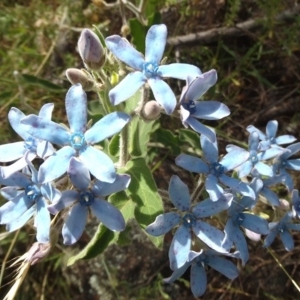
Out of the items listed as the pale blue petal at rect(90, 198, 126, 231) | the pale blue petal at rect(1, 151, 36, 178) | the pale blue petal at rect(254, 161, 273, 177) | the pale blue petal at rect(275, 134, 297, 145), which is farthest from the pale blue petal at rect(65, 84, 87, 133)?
the pale blue petal at rect(275, 134, 297, 145)

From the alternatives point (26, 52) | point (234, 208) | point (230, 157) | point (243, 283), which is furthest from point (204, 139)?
point (26, 52)

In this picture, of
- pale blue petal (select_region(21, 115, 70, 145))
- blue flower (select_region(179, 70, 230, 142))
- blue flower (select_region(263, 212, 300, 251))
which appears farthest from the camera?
blue flower (select_region(263, 212, 300, 251))

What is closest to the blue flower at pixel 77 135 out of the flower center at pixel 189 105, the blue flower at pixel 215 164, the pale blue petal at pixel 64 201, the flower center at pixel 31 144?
the pale blue petal at pixel 64 201

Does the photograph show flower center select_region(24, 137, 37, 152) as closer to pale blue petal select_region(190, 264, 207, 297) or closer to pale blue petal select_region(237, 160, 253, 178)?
pale blue petal select_region(190, 264, 207, 297)

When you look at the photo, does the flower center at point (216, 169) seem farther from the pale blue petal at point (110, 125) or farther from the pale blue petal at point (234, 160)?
the pale blue petal at point (110, 125)

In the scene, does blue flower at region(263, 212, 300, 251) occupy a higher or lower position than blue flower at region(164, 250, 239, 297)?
lower

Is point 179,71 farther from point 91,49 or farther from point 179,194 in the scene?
point 179,194

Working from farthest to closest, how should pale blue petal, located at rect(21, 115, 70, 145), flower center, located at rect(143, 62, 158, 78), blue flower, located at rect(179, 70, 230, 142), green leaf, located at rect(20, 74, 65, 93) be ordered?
green leaf, located at rect(20, 74, 65, 93) < flower center, located at rect(143, 62, 158, 78) < blue flower, located at rect(179, 70, 230, 142) < pale blue petal, located at rect(21, 115, 70, 145)
